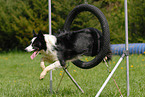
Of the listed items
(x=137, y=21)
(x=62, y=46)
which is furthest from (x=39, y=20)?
(x=62, y=46)

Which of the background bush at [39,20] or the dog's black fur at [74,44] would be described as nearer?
the dog's black fur at [74,44]

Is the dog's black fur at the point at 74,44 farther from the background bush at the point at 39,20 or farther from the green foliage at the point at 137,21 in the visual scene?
the green foliage at the point at 137,21

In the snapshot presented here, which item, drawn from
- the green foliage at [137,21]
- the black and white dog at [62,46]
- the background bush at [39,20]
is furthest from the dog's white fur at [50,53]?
the green foliage at [137,21]

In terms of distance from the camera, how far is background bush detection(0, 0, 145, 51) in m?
14.0

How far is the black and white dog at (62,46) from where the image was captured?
119 inches

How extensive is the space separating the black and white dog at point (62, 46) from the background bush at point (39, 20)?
9.61 metres

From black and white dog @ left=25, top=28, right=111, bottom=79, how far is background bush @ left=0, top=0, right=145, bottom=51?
961cm

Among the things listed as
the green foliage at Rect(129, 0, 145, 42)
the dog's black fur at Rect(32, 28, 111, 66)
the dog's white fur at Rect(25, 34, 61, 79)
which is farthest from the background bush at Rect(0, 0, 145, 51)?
the dog's white fur at Rect(25, 34, 61, 79)

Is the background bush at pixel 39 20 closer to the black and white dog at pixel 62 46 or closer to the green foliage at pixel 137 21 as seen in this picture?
the green foliage at pixel 137 21

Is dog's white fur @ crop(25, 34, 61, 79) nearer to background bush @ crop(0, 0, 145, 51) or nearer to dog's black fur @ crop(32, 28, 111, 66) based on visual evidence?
dog's black fur @ crop(32, 28, 111, 66)

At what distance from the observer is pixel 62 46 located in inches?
123

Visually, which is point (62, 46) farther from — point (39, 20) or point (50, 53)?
point (39, 20)

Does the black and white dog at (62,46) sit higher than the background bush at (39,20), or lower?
lower

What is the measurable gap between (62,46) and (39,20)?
13.0 meters
